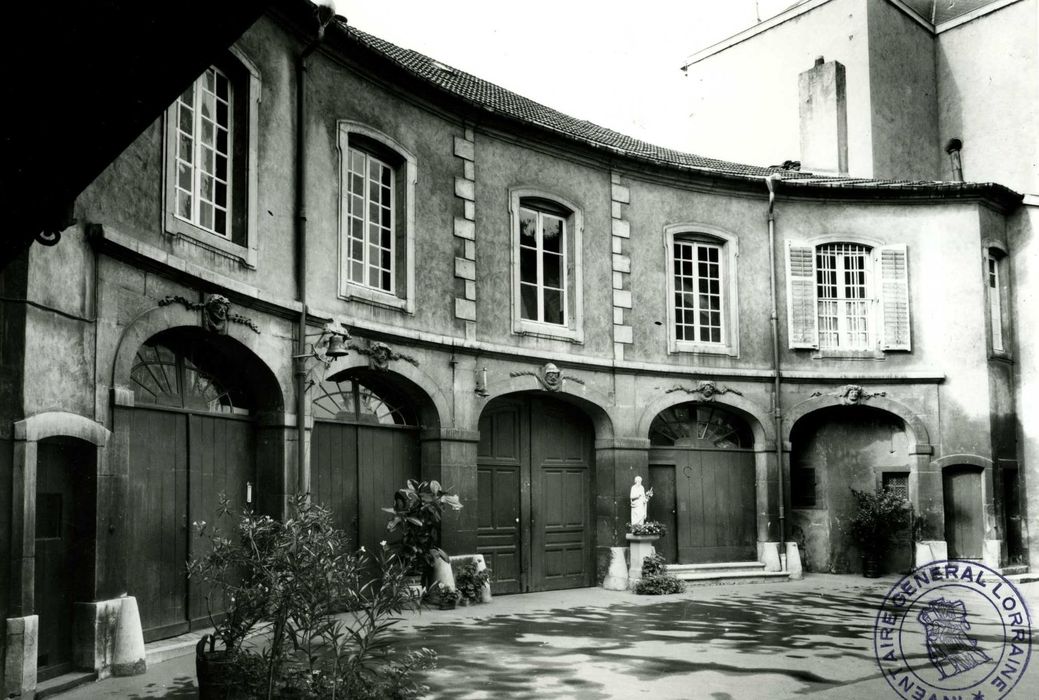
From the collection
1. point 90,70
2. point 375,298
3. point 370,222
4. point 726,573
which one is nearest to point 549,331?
point 375,298

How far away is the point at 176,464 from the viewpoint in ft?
32.3

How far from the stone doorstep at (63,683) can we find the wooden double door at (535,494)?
717cm

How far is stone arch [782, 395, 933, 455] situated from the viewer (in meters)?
17.5

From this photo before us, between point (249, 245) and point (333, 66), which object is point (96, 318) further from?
point (333, 66)

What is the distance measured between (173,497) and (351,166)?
16.2ft

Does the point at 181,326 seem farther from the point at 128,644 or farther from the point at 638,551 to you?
the point at 638,551

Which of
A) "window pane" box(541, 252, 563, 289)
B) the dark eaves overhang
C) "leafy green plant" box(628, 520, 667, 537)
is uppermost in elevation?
"window pane" box(541, 252, 563, 289)

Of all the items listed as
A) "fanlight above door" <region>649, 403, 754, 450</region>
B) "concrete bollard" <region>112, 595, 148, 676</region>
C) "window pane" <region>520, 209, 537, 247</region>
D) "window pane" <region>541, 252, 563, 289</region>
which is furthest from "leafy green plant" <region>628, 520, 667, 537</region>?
"concrete bollard" <region>112, 595, 148, 676</region>

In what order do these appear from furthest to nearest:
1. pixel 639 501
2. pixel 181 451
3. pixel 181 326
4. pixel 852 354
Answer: pixel 852 354 → pixel 639 501 → pixel 181 451 → pixel 181 326

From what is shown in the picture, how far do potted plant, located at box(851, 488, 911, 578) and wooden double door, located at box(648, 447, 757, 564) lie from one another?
6.05 feet

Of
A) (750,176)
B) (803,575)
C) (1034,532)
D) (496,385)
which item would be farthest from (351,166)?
(1034,532)

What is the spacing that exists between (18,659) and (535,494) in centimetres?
917

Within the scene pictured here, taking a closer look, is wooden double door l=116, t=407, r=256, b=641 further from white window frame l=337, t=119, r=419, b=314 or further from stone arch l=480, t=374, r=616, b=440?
stone arch l=480, t=374, r=616, b=440

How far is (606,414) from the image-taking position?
51.8 ft
